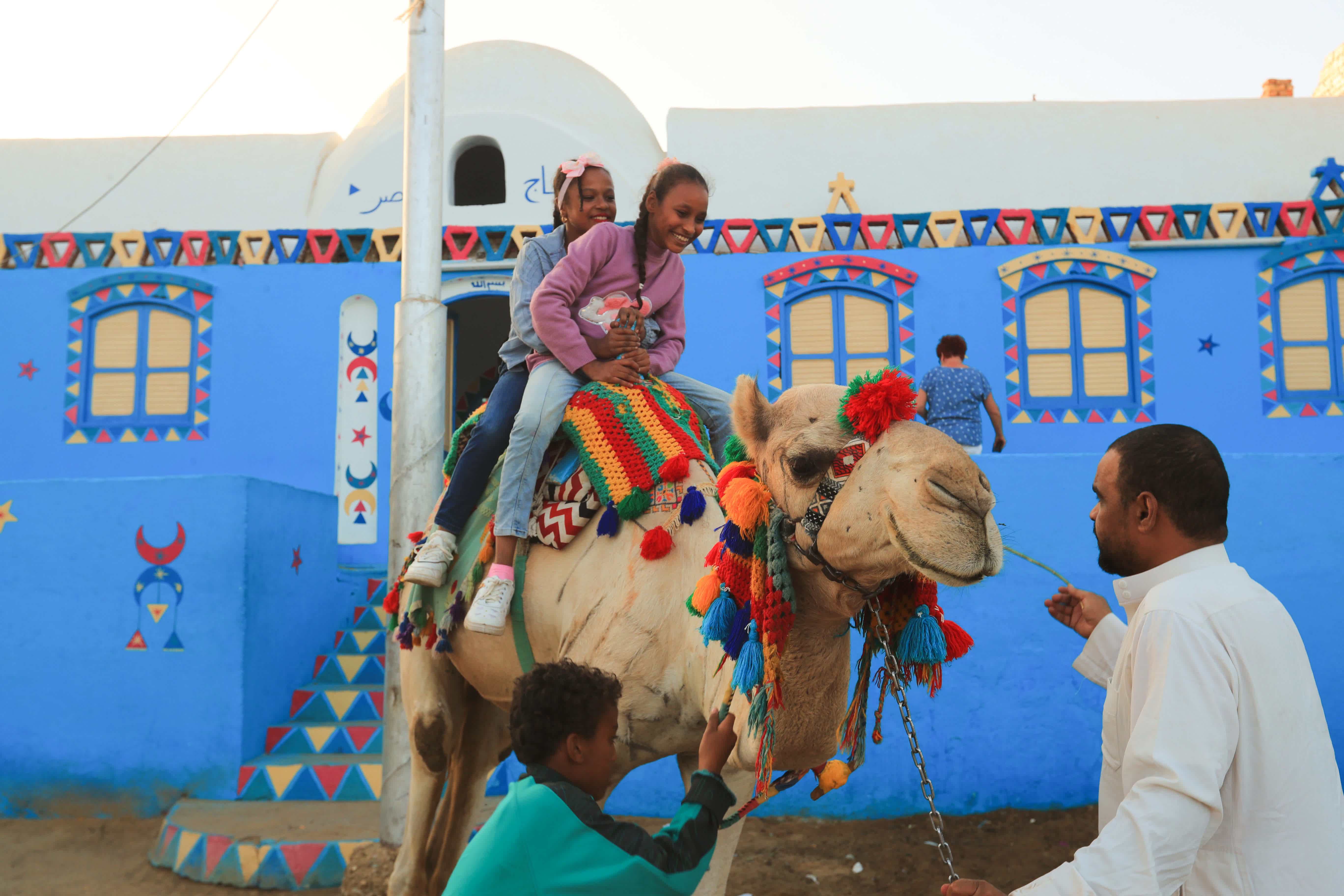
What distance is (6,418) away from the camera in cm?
1047

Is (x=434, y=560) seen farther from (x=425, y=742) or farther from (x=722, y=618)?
(x=722, y=618)

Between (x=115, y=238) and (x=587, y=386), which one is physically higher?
(x=115, y=238)

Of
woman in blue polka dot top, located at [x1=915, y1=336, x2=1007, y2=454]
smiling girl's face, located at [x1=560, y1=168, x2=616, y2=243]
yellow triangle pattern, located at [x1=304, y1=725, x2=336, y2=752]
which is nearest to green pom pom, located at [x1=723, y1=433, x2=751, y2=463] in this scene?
smiling girl's face, located at [x1=560, y1=168, x2=616, y2=243]

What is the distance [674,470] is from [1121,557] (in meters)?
1.34

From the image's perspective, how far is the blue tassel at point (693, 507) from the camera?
281 cm

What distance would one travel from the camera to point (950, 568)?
1803 millimetres

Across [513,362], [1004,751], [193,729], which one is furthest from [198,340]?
[1004,751]

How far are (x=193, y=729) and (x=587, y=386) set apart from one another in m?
4.85

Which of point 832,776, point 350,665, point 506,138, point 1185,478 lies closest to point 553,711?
point 832,776

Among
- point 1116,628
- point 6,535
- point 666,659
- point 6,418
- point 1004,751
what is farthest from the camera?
point 6,418

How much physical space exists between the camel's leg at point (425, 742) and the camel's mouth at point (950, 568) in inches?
89.4

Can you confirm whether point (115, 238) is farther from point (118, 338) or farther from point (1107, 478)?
point (1107, 478)

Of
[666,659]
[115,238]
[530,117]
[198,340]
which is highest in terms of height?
[530,117]

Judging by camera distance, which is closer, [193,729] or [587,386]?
[587,386]
